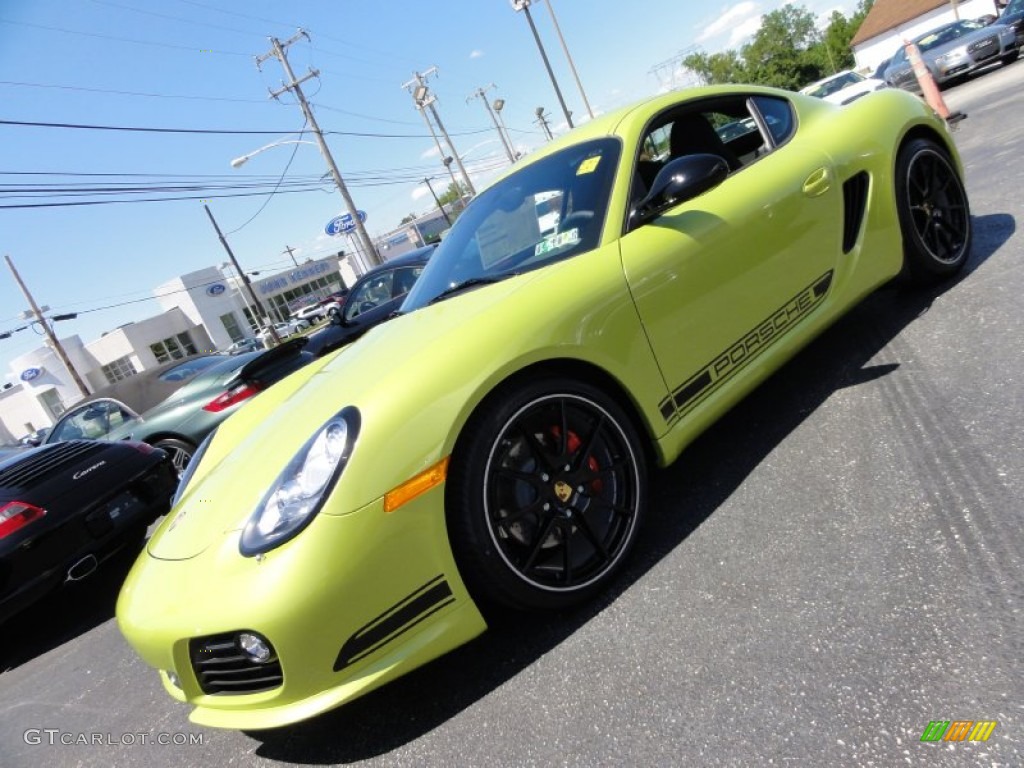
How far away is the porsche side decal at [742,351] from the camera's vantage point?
97.3 inches

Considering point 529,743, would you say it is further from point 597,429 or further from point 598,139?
point 598,139

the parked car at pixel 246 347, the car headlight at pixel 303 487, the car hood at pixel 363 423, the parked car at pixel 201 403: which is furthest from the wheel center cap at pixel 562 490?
the parked car at pixel 246 347

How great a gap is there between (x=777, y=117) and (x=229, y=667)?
3.30 meters

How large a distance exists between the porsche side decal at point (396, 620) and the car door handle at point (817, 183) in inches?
90.6

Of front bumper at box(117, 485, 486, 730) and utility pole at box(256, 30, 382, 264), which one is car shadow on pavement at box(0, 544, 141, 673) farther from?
utility pole at box(256, 30, 382, 264)

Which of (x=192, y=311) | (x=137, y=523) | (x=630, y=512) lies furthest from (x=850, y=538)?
(x=192, y=311)

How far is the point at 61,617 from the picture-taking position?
4.68 metres

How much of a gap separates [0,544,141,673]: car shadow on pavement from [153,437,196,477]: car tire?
1.72m

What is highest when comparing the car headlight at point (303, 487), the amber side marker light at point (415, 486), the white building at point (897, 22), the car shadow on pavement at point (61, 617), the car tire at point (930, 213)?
the white building at point (897, 22)

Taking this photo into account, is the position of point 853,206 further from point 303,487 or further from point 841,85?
point 841,85

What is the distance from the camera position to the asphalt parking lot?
1.54 metres

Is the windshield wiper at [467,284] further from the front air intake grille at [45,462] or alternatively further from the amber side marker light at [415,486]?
the front air intake grille at [45,462]

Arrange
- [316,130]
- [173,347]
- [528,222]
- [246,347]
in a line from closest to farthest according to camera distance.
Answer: [528,222] < [316,130] < [246,347] < [173,347]

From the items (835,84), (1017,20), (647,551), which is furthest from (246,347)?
(647,551)
